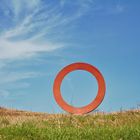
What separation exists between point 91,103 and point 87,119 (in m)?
3.72

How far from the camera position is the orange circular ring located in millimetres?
21086

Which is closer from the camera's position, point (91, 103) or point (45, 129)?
point (45, 129)

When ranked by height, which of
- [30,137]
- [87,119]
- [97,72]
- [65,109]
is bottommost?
[30,137]

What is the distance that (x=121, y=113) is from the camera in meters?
19.6

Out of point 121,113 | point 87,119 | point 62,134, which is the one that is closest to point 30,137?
point 62,134

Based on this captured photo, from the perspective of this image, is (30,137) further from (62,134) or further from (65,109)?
(65,109)

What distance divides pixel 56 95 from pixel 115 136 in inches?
403

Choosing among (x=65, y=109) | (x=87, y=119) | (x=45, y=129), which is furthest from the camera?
(x=65, y=109)

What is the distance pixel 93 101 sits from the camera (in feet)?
69.7

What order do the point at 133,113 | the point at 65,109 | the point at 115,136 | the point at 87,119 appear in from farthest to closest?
the point at 65,109 < the point at 133,113 < the point at 87,119 < the point at 115,136

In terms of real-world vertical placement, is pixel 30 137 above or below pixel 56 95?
below

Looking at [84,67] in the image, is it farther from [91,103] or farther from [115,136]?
[115,136]

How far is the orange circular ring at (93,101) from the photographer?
69.2 ft

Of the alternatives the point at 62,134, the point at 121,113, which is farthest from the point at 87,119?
the point at 62,134
